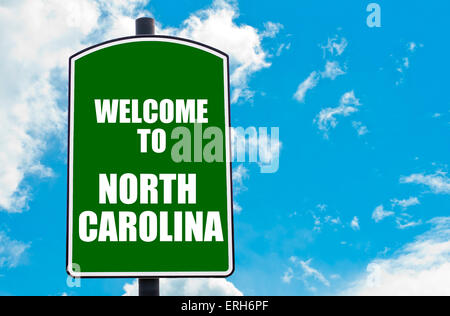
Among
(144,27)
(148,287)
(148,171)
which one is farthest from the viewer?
(144,27)

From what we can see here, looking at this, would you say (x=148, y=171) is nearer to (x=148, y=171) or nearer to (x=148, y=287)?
(x=148, y=171)

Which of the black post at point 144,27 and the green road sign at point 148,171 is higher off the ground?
the black post at point 144,27

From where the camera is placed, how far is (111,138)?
17.5 feet

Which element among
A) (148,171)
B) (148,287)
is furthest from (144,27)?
(148,287)

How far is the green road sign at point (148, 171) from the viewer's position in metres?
5.15

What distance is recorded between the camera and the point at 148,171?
5242mm

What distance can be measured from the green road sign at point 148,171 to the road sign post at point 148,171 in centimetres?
1

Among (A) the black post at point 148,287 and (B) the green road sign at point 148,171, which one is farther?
(B) the green road sign at point 148,171

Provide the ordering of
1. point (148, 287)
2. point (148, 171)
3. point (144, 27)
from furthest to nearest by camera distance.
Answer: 1. point (144, 27)
2. point (148, 171)
3. point (148, 287)

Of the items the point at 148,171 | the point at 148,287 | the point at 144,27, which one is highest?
the point at 144,27

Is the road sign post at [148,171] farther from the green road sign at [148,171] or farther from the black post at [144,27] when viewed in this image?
the black post at [144,27]

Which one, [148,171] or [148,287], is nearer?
[148,287]

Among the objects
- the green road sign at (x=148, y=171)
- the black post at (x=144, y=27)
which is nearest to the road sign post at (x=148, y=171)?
the green road sign at (x=148, y=171)
